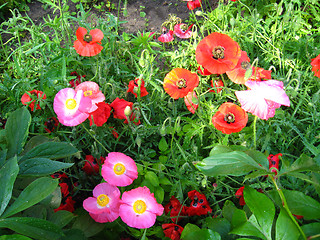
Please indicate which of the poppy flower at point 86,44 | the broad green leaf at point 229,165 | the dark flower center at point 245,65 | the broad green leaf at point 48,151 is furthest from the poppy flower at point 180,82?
the broad green leaf at point 229,165

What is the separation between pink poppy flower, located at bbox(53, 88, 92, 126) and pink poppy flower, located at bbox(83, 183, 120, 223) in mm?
287

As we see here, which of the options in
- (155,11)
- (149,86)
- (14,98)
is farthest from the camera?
(155,11)

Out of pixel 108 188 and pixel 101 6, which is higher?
Answer: pixel 101 6

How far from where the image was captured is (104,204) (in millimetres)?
1108

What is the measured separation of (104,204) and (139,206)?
140mm

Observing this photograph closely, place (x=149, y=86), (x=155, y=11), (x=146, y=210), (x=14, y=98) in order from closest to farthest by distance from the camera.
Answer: (x=146, y=210) → (x=14, y=98) → (x=149, y=86) → (x=155, y=11)

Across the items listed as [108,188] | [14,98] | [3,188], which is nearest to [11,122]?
[3,188]

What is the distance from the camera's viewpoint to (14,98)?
162cm

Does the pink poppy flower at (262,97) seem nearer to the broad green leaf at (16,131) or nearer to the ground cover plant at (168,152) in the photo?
the ground cover plant at (168,152)

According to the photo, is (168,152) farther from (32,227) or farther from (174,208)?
(32,227)

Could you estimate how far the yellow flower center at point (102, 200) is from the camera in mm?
1112

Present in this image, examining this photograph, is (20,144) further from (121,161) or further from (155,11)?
(155,11)

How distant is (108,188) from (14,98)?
0.88m

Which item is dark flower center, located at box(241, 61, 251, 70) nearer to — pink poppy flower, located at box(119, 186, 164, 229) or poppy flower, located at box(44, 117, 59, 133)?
pink poppy flower, located at box(119, 186, 164, 229)
